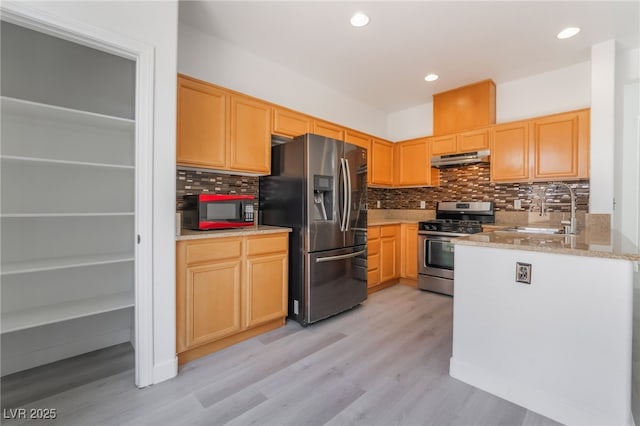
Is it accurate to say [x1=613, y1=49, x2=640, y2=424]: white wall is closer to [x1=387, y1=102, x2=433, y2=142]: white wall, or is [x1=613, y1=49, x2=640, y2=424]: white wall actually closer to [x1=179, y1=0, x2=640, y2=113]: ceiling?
[x1=179, y1=0, x2=640, y2=113]: ceiling

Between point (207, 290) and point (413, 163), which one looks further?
point (413, 163)

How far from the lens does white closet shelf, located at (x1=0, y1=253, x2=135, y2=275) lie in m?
1.66

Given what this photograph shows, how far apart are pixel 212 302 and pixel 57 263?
102cm

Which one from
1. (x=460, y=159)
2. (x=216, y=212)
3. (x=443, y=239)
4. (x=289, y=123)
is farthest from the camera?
(x=460, y=159)

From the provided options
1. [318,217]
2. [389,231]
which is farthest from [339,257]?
[389,231]

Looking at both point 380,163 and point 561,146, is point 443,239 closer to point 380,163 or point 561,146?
point 380,163

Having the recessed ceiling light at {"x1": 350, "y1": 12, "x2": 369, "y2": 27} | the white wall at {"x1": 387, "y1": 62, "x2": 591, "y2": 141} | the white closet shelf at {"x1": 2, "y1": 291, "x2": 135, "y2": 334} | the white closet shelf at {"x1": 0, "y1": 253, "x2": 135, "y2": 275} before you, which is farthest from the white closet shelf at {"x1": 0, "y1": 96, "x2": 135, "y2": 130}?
the white wall at {"x1": 387, "y1": 62, "x2": 591, "y2": 141}

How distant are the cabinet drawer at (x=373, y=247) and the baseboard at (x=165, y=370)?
2419 mm

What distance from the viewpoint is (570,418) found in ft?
4.83

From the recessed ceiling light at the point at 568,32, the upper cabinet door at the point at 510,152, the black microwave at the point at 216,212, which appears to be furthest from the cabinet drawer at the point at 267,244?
the recessed ceiling light at the point at 568,32

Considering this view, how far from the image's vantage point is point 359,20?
8.00ft

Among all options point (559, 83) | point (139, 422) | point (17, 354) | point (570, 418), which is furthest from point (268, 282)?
point (559, 83)

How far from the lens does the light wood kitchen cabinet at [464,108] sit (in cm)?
366

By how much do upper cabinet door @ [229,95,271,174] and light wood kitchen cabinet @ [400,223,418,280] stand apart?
2.27 m
